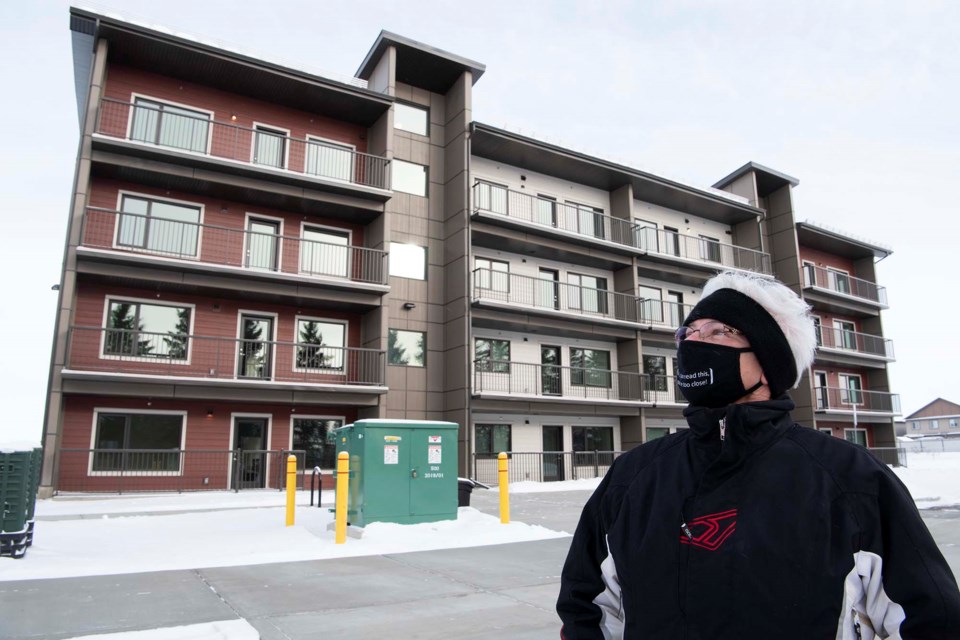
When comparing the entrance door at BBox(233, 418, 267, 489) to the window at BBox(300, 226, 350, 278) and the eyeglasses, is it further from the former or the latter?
the eyeglasses

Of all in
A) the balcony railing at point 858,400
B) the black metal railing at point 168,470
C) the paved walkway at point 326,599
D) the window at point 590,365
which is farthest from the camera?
the balcony railing at point 858,400

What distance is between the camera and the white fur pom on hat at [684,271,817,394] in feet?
6.59

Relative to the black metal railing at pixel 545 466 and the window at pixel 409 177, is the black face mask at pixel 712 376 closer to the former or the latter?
the black metal railing at pixel 545 466

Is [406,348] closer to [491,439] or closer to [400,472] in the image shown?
[491,439]

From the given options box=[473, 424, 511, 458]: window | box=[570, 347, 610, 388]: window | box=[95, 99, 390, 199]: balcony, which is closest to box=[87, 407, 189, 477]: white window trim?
box=[95, 99, 390, 199]: balcony

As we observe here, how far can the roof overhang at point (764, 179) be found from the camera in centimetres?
3253

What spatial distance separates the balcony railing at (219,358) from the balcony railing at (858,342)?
2537 centimetres

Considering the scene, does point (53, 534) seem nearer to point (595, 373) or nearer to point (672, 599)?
point (672, 599)

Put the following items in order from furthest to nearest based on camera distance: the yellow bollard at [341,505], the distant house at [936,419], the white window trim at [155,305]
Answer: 1. the distant house at [936,419]
2. the white window trim at [155,305]
3. the yellow bollard at [341,505]

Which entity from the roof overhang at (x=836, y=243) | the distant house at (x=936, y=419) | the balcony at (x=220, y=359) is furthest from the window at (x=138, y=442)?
the distant house at (x=936, y=419)

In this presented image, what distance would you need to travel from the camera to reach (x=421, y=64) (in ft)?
77.6

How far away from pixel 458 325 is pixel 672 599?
20732 millimetres

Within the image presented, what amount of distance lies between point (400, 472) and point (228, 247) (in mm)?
12432

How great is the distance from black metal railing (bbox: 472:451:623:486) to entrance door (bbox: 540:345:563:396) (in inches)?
95.8
